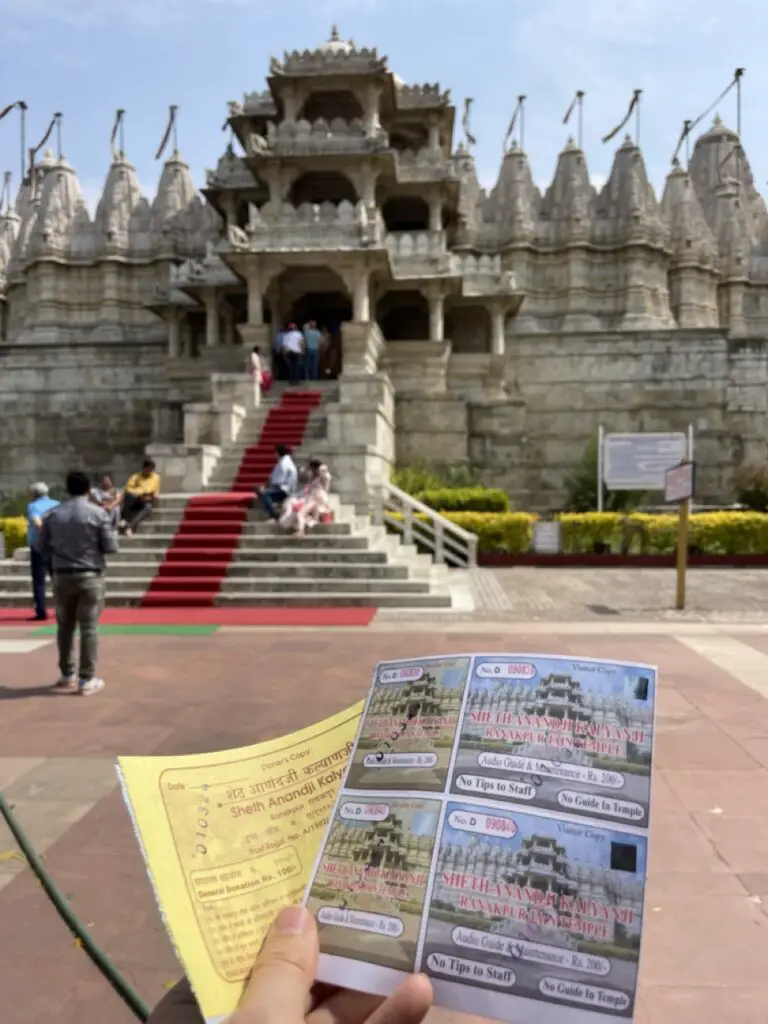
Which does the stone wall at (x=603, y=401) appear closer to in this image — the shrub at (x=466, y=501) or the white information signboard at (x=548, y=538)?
the shrub at (x=466, y=501)

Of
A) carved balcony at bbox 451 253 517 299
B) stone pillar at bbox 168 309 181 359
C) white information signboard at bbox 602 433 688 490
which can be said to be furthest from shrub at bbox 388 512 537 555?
stone pillar at bbox 168 309 181 359

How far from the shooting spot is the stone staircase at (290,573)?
410 inches

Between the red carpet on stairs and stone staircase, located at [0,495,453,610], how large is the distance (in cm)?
13

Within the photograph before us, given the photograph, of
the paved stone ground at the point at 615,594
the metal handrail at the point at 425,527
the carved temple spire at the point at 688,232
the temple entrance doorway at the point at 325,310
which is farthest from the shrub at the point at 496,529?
the carved temple spire at the point at 688,232

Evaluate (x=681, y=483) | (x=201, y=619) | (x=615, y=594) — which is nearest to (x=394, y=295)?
(x=615, y=594)

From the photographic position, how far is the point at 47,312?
28219 mm

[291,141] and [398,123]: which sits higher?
[398,123]

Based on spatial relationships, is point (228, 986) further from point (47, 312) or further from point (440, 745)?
point (47, 312)

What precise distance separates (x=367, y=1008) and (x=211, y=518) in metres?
11.5

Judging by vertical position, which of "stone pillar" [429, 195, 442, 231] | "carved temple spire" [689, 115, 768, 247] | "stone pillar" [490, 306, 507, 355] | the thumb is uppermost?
"carved temple spire" [689, 115, 768, 247]

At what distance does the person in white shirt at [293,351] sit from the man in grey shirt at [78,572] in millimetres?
12735

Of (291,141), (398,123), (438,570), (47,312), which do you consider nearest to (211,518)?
(438,570)

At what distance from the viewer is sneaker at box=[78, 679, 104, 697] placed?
5.95 meters

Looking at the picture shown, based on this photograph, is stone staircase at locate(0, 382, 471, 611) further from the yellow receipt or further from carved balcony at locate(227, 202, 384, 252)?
the yellow receipt
